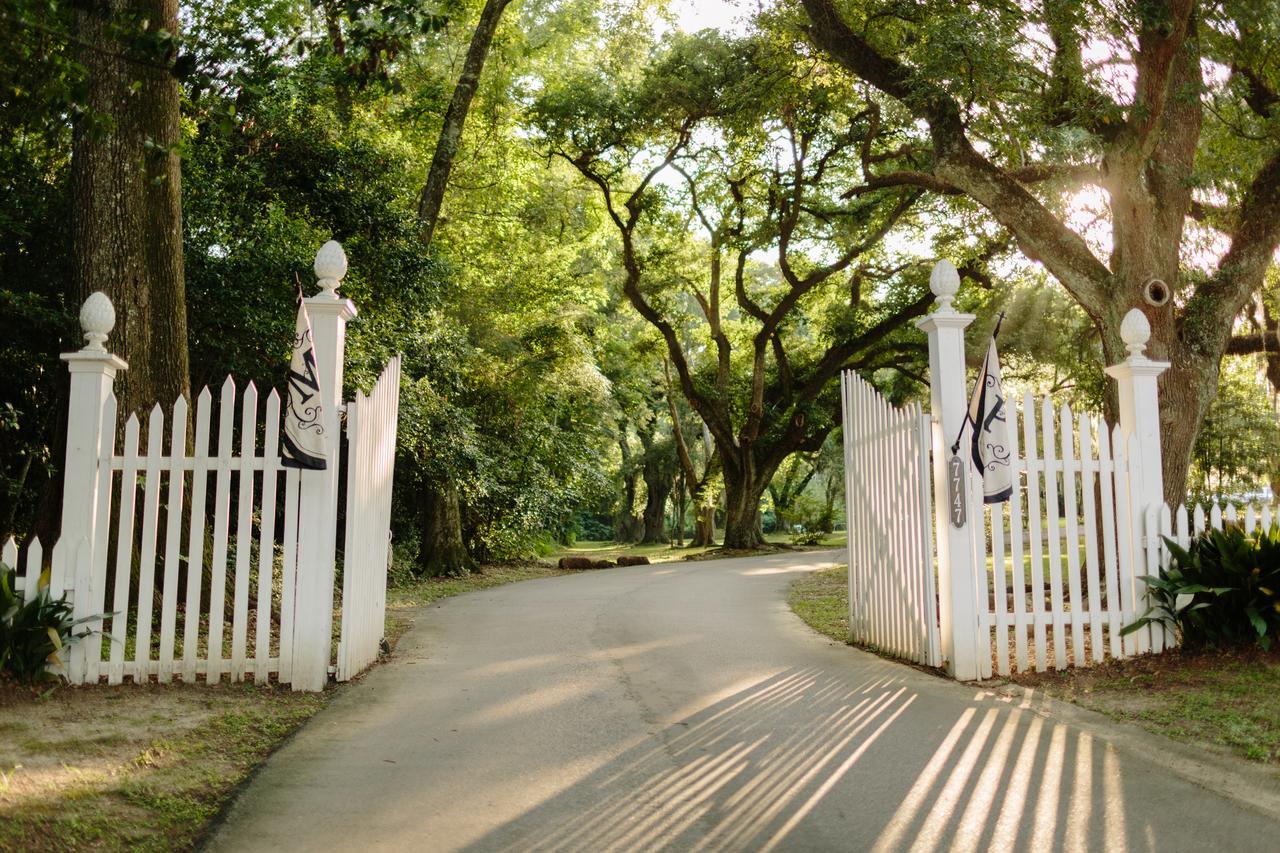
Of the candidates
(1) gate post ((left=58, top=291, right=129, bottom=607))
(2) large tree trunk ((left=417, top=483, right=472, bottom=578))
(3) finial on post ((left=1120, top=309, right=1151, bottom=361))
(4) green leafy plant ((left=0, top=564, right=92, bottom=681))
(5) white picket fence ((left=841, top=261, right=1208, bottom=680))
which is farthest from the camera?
(2) large tree trunk ((left=417, top=483, right=472, bottom=578))

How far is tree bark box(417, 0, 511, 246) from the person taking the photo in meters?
16.4

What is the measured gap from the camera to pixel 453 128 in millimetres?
16703

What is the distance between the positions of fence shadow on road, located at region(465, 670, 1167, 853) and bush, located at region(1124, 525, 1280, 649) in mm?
1978

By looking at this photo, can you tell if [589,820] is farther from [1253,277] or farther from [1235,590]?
[1253,277]

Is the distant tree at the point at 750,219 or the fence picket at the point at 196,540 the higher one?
the distant tree at the point at 750,219

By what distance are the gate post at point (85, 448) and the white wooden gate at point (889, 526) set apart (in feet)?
19.4

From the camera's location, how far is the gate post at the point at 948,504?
7.04 metres

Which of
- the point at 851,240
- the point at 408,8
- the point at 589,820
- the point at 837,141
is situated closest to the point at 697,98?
the point at 837,141

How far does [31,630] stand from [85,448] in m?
1.23

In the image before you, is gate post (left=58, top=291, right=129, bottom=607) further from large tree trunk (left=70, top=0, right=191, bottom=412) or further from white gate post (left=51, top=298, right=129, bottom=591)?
large tree trunk (left=70, top=0, right=191, bottom=412)

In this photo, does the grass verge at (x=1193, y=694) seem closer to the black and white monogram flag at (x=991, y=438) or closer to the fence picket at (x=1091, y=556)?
the fence picket at (x=1091, y=556)

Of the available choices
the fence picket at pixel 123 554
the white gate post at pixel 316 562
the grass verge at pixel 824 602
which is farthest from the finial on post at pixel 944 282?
the fence picket at pixel 123 554

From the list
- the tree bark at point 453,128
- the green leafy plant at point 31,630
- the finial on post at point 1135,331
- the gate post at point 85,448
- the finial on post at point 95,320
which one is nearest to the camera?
the green leafy plant at point 31,630

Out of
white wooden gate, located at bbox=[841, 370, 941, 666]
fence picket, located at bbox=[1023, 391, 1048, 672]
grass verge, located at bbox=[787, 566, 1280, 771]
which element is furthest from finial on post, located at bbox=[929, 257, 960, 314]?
grass verge, located at bbox=[787, 566, 1280, 771]
